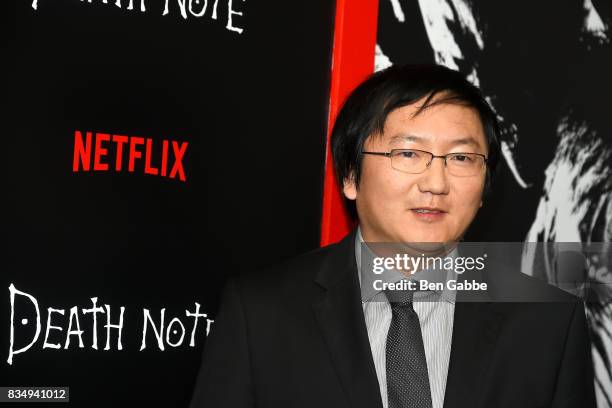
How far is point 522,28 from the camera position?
2361mm

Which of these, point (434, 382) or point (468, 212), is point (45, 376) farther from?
point (468, 212)

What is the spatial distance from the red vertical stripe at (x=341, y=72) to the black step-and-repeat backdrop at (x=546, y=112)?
0.70 feet

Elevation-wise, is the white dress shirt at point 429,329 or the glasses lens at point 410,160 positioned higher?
the glasses lens at point 410,160

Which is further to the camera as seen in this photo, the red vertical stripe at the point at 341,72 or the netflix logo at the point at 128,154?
the red vertical stripe at the point at 341,72

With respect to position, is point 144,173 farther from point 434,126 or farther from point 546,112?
point 546,112

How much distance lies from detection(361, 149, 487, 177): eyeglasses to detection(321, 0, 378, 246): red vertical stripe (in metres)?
0.43

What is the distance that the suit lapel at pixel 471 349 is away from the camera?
1491 mm

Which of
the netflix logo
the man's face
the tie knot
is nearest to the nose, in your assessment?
the man's face

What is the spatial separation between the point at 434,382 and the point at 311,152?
0.75 meters

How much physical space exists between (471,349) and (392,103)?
1.87 feet

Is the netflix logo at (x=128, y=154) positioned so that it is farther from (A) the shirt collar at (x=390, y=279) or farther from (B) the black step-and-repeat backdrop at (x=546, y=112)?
(B) the black step-and-repeat backdrop at (x=546, y=112)

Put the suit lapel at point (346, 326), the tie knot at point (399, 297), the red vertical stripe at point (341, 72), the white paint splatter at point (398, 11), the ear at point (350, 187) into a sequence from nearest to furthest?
the suit lapel at point (346, 326), the tie knot at point (399, 297), the ear at point (350, 187), the red vertical stripe at point (341, 72), the white paint splatter at point (398, 11)

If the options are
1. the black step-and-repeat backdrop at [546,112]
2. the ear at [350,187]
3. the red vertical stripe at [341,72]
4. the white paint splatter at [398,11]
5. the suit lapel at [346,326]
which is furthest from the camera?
the black step-and-repeat backdrop at [546,112]

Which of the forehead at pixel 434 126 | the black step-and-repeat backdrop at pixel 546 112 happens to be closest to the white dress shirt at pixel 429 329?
the forehead at pixel 434 126
